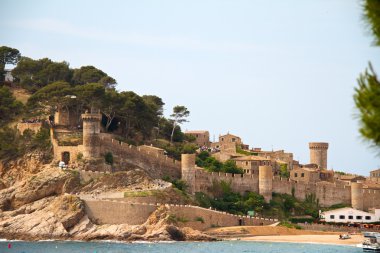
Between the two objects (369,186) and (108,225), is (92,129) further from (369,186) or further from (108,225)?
(369,186)

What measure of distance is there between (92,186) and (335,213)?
66.2 feet

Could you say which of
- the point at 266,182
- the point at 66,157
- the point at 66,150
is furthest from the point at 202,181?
the point at 66,150

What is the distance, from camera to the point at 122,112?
64438 mm

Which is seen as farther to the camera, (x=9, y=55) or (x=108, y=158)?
(x=9, y=55)

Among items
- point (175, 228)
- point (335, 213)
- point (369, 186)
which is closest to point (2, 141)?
point (175, 228)

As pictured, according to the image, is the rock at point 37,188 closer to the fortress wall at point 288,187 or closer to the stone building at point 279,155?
the fortress wall at point 288,187

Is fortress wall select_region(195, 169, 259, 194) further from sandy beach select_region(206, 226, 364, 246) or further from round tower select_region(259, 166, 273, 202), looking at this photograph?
sandy beach select_region(206, 226, 364, 246)

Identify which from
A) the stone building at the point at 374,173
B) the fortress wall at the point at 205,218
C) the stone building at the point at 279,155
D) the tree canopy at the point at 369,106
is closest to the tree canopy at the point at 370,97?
the tree canopy at the point at 369,106

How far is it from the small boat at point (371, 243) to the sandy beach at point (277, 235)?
8.56 feet

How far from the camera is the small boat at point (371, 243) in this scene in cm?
5122

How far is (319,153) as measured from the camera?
265 ft

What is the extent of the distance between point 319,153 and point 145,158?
25800 millimetres

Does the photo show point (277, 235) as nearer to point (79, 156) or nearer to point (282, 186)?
point (282, 186)

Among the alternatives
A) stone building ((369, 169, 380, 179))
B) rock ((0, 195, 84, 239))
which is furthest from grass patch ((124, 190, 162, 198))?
stone building ((369, 169, 380, 179))
